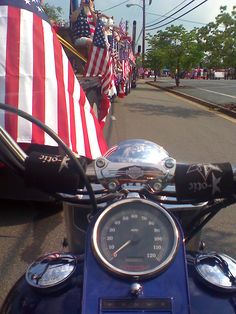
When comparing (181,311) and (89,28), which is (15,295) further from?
(89,28)

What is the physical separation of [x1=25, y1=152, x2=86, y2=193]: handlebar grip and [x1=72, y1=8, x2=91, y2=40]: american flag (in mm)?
11331

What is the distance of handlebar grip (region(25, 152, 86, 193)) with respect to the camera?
1424 mm

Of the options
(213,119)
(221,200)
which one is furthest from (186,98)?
(221,200)

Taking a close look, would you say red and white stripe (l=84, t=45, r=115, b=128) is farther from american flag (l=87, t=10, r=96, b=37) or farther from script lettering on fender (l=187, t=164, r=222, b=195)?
script lettering on fender (l=187, t=164, r=222, b=195)

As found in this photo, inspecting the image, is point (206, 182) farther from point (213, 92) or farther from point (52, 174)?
point (213, 92)

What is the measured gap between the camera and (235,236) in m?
4.57

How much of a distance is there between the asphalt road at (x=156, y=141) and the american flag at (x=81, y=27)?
2359 millimetres

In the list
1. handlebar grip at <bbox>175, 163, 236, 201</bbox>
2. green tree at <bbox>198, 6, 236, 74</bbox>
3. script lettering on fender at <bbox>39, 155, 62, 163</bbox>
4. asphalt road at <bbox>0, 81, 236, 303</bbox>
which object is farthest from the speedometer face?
green tree at <bbox>198, 6, 236, 74</bbox>

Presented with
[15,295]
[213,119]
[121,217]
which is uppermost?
[121,217]

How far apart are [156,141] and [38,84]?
5.62 meters

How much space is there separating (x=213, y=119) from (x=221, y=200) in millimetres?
13587

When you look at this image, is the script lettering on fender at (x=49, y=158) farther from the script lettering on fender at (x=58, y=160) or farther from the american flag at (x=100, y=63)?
the american flag at (x=100, y=63)

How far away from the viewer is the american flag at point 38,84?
13.6ft

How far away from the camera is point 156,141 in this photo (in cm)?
995
